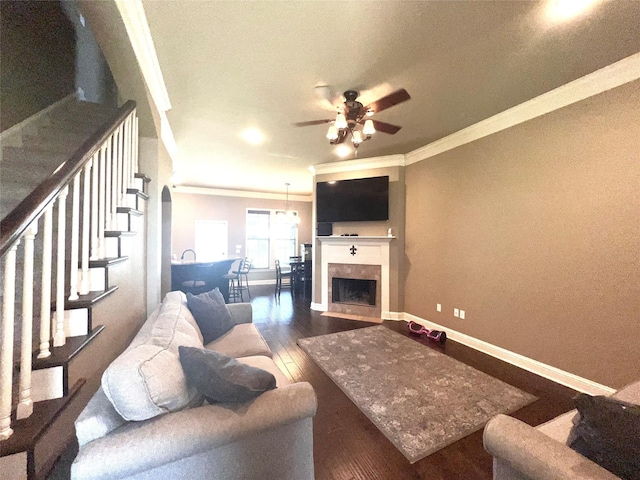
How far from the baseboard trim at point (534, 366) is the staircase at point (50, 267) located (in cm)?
377

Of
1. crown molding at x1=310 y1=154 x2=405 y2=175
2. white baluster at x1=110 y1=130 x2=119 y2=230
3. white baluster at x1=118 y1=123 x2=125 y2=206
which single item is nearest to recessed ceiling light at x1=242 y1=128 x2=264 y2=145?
crown molding at x1=310 y1=154 x2=405 y2=175

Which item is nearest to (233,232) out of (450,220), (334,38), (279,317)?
(279,317)

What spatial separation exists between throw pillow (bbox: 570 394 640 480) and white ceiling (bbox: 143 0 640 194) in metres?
2.14

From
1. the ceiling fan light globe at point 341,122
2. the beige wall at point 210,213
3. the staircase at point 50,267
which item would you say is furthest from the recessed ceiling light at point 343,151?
the beige wall at point 210,213

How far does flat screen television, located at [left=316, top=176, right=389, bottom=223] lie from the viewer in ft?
14.4

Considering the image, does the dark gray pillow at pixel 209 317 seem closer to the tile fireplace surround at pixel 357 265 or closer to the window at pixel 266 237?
the tile fireplace surround at pixel 357 265

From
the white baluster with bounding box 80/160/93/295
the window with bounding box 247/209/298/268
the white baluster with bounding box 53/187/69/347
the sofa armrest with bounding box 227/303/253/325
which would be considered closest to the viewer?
the white baluster with bounding box 53/187/69/347

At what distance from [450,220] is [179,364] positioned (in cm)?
361

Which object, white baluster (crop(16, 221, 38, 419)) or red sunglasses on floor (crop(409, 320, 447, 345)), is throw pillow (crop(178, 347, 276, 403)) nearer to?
white baluster (crop(16, 221, 38, 419))

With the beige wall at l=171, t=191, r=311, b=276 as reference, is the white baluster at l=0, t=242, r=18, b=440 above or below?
below

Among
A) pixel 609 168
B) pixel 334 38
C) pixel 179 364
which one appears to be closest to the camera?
pixel 179 364

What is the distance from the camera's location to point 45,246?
106 centimetres

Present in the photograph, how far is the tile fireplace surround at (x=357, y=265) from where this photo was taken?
4.48 m

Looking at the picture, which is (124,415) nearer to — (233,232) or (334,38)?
(334,38)
